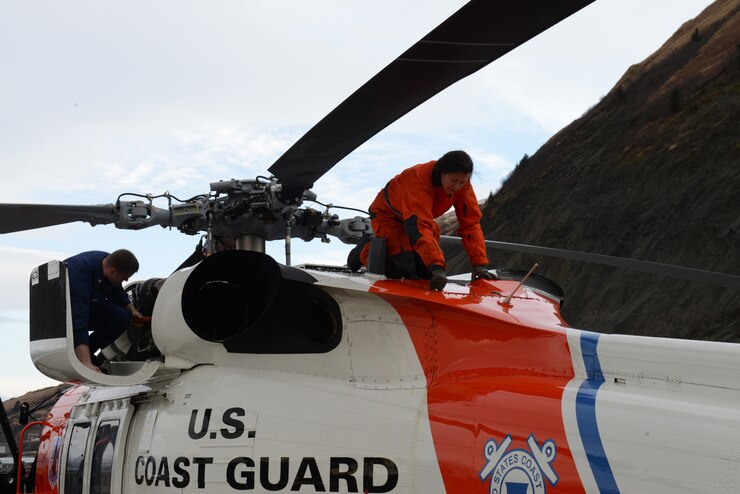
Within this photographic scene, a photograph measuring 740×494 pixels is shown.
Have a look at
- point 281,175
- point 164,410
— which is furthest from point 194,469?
point 281,175

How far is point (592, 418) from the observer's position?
12.1 ft

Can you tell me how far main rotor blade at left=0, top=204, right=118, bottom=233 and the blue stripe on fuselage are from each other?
4356 mm

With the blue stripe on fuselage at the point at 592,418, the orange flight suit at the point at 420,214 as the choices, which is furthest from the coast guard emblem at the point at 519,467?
the orange flight suit at the point at 420,214

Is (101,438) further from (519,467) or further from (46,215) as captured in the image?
(519,467)

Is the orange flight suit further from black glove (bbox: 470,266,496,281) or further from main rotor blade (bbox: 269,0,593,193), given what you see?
main rotor blade (bbox: 269,0,593,193)

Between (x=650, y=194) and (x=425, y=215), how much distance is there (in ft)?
85.8

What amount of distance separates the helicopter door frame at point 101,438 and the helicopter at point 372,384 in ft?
0.05

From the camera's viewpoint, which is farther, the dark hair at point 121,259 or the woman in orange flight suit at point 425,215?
the dark hair at point 121,259

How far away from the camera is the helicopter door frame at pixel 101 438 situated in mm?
5509

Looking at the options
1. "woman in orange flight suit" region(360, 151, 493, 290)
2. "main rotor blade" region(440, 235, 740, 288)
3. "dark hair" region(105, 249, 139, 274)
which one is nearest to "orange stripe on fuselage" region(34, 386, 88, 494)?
"dark hair" region(105, 249, 139, 274)

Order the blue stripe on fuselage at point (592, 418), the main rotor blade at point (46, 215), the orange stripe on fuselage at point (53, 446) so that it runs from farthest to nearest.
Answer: the main rotor blade at point (46, 215)
the orange stripe on fuselage at point (53, 446)
the blue stripe on fuselage at point (592, 418)

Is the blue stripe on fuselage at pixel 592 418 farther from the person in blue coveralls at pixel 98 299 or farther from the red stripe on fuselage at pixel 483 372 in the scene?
the person in blue coveralls at pixel 98 299

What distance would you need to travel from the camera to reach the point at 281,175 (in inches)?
233

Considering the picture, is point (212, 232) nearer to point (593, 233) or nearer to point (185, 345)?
point (185, 345)
